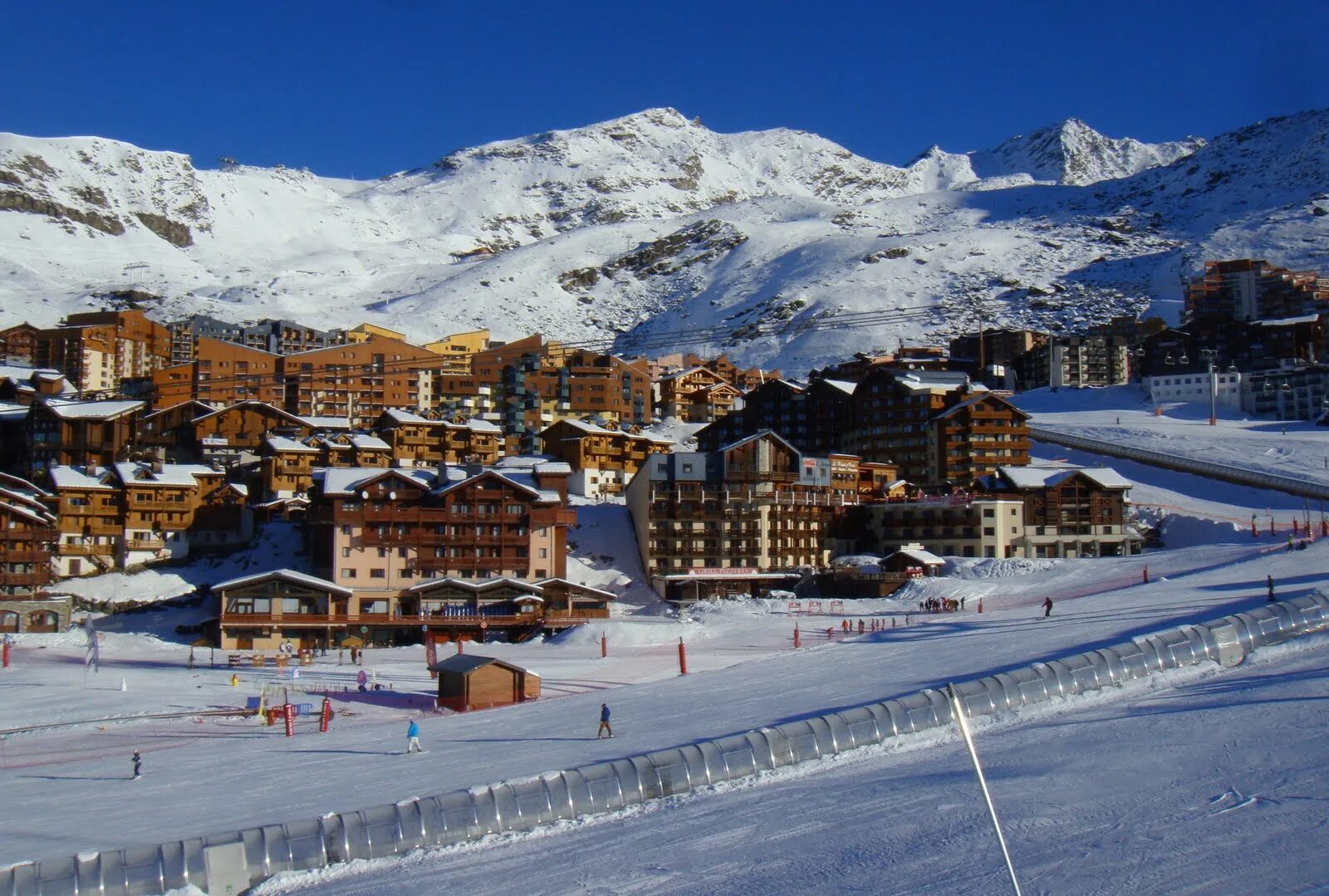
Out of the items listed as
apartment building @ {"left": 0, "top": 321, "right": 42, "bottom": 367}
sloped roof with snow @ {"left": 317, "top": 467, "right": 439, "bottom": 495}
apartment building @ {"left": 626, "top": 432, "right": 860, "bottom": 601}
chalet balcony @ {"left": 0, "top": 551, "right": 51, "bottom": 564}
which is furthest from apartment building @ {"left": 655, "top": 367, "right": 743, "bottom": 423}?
chalet balcony @ {"left": 0, "top": 551, "right": 51, "bottom": 564}

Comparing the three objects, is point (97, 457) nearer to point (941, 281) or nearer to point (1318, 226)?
point (941, 281)

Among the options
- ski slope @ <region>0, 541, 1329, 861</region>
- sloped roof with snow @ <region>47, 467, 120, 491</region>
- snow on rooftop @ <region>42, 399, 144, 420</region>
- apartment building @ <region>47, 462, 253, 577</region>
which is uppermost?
snow on rooftop @ <region>42, 399, 144, 420</region>

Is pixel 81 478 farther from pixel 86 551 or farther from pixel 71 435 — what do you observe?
pixel 71 435

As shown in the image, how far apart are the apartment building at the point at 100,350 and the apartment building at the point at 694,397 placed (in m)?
43.8

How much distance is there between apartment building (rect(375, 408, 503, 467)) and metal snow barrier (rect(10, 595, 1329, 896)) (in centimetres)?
5992

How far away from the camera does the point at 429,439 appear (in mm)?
85188

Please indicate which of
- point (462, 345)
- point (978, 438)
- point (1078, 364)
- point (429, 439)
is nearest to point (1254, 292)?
point (1078, 364)

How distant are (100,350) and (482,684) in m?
101

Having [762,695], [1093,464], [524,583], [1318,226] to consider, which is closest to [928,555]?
[524,583]

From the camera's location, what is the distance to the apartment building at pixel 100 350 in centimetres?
12156

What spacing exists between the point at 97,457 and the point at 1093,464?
2281 inches

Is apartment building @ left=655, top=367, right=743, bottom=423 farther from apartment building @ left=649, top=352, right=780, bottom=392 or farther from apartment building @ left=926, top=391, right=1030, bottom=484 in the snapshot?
apartment building @ left=926, top=391, right=1030, bottom=484

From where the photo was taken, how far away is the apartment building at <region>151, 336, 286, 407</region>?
99688 mm

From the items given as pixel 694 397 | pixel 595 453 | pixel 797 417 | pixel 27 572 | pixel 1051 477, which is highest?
pixel 694 397
